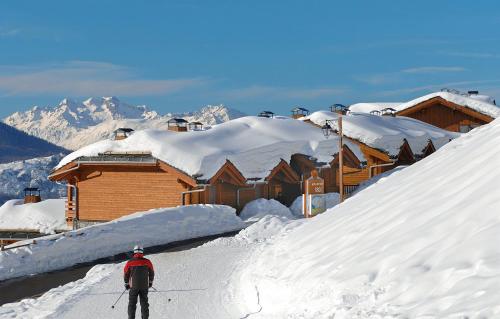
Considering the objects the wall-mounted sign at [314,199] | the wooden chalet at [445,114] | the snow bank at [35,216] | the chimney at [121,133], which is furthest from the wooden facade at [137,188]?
the wooden chalet at [445,114]

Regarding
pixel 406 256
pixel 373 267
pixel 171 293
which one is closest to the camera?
pixel 406 256

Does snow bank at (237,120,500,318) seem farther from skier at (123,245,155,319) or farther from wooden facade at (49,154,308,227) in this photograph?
wooden facade at (49,154,308,227)

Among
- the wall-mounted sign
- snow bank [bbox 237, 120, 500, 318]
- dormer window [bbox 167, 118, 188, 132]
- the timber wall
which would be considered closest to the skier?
snow bank [bbox 237, 120, 500, 318]

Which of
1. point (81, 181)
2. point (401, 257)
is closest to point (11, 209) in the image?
→ point (81, 181)

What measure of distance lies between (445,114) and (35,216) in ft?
132

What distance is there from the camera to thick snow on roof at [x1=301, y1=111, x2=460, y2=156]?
46.2m

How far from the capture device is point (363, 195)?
1789cm

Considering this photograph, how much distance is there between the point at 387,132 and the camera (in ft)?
159

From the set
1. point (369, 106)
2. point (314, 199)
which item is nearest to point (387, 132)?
A: point (314, 199)

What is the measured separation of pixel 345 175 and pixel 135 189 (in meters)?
18.3

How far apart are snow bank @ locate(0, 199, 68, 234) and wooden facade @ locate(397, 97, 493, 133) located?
35425 mm

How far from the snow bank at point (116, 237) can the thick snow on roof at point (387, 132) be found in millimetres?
19429

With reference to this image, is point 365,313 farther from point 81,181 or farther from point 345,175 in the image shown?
point 345,175

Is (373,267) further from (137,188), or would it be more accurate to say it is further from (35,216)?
(35,216)
